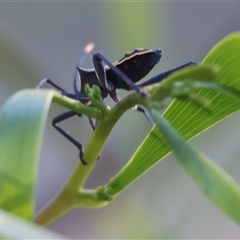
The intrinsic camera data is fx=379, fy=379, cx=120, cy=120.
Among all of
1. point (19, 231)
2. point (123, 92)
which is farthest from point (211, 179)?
point (123, 92)

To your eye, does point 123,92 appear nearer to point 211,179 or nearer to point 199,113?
point 199,113

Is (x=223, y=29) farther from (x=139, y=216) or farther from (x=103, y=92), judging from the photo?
(x=103, y=92)

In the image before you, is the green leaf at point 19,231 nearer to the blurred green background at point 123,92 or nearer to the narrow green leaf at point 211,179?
the narrow green leaf at point 211,179

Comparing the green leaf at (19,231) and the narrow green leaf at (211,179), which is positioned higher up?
the green leaf at (19,231)

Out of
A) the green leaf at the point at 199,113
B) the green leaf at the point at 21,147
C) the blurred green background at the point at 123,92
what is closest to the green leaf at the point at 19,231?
the green leaf at the point at 21,147

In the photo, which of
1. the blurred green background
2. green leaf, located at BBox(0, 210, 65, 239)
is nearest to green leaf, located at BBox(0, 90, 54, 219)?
green leaf, located at BBox(0, 210, 65, 239)

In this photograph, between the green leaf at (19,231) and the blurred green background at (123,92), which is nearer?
the green leaf at (19,231)
